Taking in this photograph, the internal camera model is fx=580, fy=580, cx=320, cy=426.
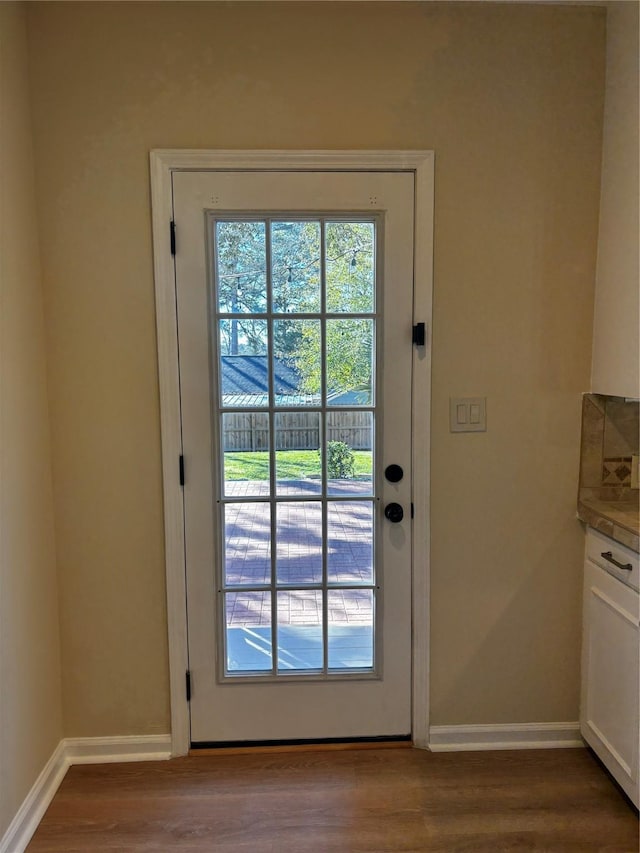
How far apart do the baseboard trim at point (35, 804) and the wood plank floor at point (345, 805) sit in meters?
0.03

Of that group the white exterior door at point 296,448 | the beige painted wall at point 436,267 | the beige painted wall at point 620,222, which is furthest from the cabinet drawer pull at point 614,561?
the white exterior door at point 296,448

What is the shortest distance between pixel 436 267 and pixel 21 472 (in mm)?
1561

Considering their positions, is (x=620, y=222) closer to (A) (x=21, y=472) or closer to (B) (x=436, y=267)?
(B) (x=436, y=267)

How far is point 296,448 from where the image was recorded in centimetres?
212

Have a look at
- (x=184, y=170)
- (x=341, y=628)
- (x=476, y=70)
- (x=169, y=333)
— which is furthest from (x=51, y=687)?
(x=476, y=70)

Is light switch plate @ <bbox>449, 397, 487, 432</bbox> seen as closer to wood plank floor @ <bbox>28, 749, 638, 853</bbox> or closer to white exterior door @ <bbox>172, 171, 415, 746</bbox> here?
white exterior door @ <bbox>172, 171, 415, 746</bbox>

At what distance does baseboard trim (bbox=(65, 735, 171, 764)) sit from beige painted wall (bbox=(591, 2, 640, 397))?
7.02 feet

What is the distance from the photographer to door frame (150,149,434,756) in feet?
6.51

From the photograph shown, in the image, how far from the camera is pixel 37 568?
1.98m

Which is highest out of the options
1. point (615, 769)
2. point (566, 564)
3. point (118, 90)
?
point (118, 90)

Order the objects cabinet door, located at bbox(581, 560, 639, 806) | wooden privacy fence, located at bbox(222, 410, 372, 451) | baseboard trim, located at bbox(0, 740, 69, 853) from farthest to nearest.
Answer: wooden privacy fence, located at bbox(222, 410, 372, 451) < cabinet door, located at bbox(581, 560, 639, 806) < baseboard trim, located at bbox(0, 740, 69, 853)

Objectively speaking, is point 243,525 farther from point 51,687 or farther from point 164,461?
point 51,687

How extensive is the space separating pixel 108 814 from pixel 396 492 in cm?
145

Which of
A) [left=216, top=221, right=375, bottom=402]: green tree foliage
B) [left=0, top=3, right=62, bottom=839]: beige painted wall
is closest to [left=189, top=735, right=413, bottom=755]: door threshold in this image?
[left=0, top=3, right=62, bottom=839]: beige painted wall
